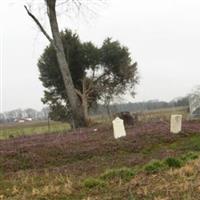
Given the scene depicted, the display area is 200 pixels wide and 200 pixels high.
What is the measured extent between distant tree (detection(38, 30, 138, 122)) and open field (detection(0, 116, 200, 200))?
23.8 metres

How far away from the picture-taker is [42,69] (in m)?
48.4

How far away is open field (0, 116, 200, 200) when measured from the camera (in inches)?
395

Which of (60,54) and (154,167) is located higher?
(60,54)

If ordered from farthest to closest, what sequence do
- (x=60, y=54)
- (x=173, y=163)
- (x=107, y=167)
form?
(x=60, y=54) < (x=107, y=167) < (x=173, y=163)

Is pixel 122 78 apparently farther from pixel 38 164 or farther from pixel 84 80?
pixel 38 164

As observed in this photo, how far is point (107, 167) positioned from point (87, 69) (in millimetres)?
33175

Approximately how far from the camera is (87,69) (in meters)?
46.9

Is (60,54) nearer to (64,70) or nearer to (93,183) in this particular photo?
(64,70)

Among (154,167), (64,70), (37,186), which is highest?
(64,70)

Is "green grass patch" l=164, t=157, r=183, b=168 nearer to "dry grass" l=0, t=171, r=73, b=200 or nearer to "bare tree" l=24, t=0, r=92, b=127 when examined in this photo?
"dry grass" l=0, t=171, r=73, b=200

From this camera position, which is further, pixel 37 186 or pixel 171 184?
pixel 37 186

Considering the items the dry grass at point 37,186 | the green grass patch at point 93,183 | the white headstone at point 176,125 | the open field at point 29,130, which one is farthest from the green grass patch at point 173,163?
the open field at point 29,130

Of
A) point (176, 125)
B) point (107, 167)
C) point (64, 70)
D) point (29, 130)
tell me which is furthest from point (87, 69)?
point (107, 167)

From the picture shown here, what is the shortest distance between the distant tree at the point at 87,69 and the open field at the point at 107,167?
23755mm
